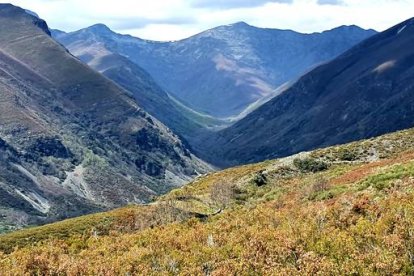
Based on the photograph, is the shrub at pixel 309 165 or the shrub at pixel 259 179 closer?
the shrub at pixel 259 179

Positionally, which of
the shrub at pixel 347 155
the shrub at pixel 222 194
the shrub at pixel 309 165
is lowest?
the shrub at pixel 222 194

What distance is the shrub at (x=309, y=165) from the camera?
115213 mm

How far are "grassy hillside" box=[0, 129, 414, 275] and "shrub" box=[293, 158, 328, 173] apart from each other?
1715 centimetres

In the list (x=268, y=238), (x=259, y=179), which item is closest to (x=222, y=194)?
(x=259, y=179)

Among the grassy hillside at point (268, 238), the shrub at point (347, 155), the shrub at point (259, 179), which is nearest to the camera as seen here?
the grassy hillside at point (268, 238)

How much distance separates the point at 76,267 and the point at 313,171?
71.8 metres

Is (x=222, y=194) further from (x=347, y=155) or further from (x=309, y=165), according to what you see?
(x=347, y=155)

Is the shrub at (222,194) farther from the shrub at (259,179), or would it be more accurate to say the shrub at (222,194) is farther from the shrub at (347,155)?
the shrub at (347,155)

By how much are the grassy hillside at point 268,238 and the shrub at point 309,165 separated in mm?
17148

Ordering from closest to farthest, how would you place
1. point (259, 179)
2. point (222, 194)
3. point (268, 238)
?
point (268, 238), point (222, 194), point (259, 179)

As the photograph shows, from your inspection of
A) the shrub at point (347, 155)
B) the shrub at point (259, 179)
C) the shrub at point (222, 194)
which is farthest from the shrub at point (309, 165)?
the shrub at point (222, 194)

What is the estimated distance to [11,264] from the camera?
2301 inches

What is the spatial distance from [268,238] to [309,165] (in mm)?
67527

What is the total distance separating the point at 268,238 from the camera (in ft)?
169
